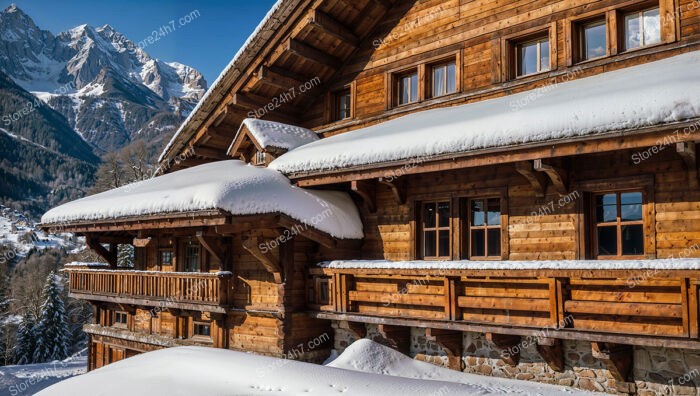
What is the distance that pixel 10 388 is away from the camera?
25172 millimetres

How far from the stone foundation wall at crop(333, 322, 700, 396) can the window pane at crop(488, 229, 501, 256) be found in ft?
5.23

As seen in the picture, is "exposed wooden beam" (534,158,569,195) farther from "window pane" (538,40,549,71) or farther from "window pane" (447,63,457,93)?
"window pane" (447,63,457,93)

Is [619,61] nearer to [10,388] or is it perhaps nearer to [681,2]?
[681,2]

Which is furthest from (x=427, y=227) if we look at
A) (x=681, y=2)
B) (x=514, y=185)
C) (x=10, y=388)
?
(x=10, y=388)

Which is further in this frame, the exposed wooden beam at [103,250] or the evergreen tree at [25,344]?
the evergreen tree at [25,344]

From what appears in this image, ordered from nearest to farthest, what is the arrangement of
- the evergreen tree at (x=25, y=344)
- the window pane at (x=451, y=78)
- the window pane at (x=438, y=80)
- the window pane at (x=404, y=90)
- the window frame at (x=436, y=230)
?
1. the window frame at (x=436, y=230)
2. the window pane at (x=451, y=78)
3. the window pane at (x=438, y=80)
4. the window pane at (x=404, y=90)
5. the evergreen tree at (x=25, y=344)

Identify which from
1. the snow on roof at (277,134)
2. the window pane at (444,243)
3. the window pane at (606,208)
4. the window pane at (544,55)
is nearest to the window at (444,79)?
the window pane at (544,55)

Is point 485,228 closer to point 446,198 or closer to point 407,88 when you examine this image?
point 446,198

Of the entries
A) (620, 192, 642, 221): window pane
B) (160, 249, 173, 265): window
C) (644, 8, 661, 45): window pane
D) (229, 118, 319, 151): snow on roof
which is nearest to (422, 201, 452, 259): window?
(620, 192, 642, 221): window pane

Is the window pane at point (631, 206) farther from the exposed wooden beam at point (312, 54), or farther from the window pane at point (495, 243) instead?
the exposed wooden beam at point (312, 54)

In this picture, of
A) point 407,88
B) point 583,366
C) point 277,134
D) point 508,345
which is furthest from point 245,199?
point 583,366

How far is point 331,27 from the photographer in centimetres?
1435

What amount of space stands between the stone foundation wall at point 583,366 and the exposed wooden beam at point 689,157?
261cm

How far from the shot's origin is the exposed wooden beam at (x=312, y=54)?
14.5 meters
